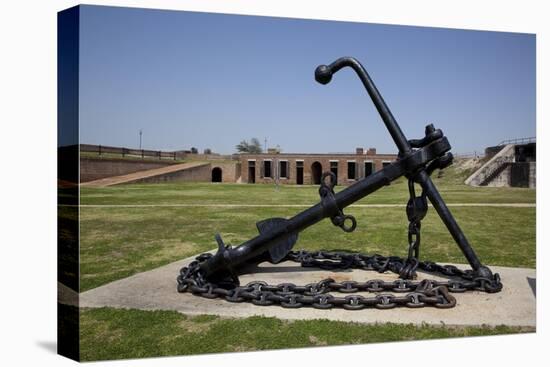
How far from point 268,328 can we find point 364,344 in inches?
36.1

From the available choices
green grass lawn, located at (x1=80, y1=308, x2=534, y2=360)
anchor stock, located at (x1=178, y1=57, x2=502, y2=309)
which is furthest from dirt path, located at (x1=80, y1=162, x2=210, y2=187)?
green grass lawn, located at (x1=80, y1=308, x2=534, y2=360)

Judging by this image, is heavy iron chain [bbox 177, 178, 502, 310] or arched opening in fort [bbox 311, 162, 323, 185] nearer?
heavy iron chain [bbox 177, 178, 502, 310]

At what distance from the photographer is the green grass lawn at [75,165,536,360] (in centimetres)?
463

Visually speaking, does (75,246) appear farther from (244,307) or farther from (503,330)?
(503,330)

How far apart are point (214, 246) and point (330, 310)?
482 cm

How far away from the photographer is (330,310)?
5.08m

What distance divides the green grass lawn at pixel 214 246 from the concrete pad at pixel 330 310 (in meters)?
0.12

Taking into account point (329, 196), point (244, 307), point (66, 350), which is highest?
point (329, 196)

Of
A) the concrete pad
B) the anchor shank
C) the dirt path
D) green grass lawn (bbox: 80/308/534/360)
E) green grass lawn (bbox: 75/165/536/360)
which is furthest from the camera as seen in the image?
the dirt path

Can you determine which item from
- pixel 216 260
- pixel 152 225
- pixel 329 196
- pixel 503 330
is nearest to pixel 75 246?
pixel 216 260

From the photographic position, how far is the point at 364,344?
15.8ft

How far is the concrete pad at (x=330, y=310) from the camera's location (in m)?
4.94

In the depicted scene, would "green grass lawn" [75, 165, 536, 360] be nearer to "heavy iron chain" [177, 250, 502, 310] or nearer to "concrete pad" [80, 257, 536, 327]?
"concrete pad" [80, 257, 536, 327]

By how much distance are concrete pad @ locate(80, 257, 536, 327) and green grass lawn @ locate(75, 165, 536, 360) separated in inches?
4.8
